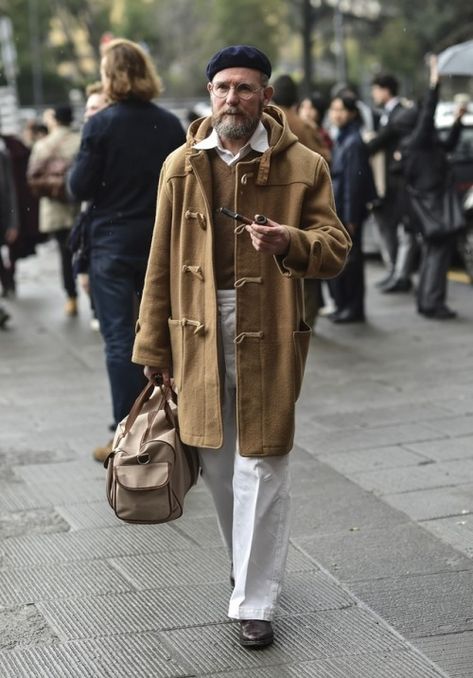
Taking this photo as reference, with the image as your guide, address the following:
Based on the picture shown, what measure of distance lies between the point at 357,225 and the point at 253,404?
21.3ft

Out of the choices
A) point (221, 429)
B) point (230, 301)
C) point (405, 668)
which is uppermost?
point (230, 301)

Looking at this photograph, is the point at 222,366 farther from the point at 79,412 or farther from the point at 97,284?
the point at 79,412

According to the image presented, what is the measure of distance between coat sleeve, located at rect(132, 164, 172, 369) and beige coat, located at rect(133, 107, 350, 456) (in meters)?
0.05

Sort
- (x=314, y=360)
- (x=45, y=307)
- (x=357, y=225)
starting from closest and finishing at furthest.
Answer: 1. (x=314, y=360)
2. (x=357, y=225)
3. (x=45, y=307)

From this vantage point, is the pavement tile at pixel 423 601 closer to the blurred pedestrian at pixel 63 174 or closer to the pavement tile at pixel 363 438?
the pavement tile at pixel 363 438

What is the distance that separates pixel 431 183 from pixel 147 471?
7427mm

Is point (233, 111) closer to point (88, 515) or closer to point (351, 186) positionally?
point (88, 515)

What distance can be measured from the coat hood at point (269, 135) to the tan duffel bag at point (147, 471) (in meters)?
0.89

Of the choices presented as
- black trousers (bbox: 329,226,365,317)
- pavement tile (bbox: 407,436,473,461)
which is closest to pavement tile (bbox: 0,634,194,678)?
pavement tile (bbox: 407,436,473,461)

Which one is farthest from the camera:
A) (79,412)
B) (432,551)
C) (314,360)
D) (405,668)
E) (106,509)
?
(314,360)

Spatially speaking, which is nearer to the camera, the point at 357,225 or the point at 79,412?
the point at 79,412

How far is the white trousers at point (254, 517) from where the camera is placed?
14.1 ft

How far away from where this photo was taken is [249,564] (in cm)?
431

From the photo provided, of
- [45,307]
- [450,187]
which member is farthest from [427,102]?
[45,307]
